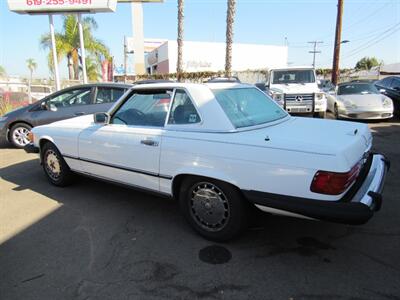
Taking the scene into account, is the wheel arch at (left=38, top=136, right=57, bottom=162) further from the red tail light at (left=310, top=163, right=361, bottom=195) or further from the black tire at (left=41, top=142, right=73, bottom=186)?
the red tail light at (left=310, top=163, right=361, bottom=195)

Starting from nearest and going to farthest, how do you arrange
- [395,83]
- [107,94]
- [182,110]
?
[182,110] < [107,94] < [395,83]

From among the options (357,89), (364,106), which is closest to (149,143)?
(364,106)

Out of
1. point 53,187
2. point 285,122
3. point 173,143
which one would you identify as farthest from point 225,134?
point 53,187

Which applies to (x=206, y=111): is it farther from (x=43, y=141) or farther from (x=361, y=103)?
(x=361, y=103)

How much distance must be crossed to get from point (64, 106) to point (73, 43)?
19.6m

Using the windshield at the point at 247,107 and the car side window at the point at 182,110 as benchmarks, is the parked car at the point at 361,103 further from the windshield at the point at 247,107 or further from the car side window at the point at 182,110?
the car side window at the point at 182,110

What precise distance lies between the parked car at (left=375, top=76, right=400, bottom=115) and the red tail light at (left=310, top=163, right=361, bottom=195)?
420 inches

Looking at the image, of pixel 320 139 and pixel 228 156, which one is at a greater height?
pixel 320 139

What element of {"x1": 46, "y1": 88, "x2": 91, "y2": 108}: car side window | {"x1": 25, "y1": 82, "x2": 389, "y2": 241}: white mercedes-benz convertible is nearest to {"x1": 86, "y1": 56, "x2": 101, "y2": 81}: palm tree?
{"x1": 46, "y1": 88, "x2": 91, "y2": 108}: car side window

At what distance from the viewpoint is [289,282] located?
2635mm

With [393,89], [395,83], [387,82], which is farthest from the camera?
[387,82]

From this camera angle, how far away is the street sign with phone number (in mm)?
12844

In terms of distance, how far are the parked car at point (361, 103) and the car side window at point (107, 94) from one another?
729cm

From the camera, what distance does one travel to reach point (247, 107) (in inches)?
140
